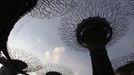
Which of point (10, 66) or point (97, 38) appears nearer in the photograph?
point (97, 38)

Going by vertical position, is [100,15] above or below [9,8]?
above

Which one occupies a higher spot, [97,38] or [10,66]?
[97,38]

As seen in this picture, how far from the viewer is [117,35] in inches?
1174

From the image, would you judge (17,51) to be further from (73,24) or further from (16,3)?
(16,3)

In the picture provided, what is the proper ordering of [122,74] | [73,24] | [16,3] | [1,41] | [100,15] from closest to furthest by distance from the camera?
[16,3], [1,41], [100,15], [73,24], [122,74]

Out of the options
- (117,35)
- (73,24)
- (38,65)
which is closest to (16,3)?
(73,24)

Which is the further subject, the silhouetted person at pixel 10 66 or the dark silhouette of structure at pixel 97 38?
the silhouetted person at pixel 10 66

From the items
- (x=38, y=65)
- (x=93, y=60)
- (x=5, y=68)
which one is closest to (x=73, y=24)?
(x=93, y=60)

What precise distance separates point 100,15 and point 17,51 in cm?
1426

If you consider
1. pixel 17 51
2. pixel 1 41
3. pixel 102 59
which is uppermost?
pixel 17 51

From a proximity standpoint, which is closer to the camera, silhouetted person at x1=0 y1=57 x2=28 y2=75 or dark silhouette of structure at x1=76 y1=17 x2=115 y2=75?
dark silhouette of structure at x1=76 y1=17 x2=115 y2=75

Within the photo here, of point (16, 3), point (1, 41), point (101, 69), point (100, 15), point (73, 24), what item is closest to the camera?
point (16, 3)

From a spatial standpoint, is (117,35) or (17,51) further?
(17,51)

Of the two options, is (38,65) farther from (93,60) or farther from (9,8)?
(9,8)
